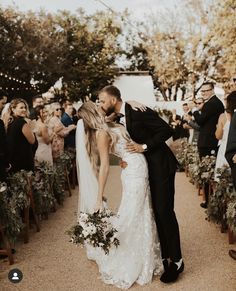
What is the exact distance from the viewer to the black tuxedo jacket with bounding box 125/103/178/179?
12.9ft

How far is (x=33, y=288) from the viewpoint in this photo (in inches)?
156

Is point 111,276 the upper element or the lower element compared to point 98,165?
lower

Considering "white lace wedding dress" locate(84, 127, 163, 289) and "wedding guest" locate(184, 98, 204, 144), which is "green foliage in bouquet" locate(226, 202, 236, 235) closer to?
"white lace wedding dress" locate(84, 127, 163, 289)

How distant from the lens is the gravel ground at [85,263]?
3.94 metres

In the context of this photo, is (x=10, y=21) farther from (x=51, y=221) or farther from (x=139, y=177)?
(x=139, y=177)

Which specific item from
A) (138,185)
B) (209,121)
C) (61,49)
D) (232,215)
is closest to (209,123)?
→ (209,121)

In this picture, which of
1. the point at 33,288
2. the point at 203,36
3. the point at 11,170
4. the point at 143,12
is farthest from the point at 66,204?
the point at 143,12

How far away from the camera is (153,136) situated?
3.96 metres

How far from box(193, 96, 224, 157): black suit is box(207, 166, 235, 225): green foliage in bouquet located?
113cm

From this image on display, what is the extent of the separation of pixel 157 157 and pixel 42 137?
10.8 feet

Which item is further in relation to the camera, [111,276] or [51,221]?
[51,221]

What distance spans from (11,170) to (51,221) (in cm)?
104

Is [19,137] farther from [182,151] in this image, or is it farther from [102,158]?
[182,151]

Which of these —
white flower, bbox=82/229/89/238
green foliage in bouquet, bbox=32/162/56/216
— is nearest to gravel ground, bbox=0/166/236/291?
green foliage in bouquet, bbox=32/162/56/216
